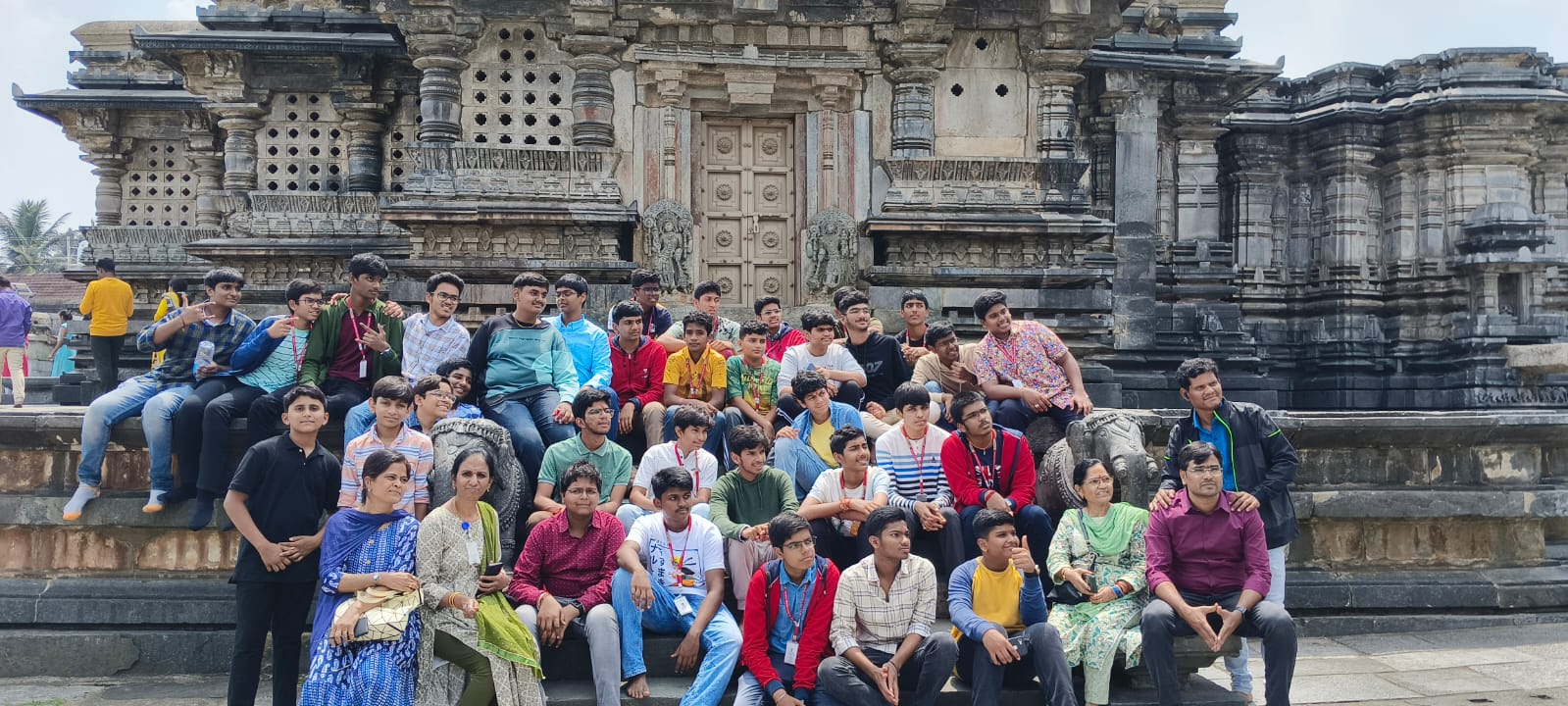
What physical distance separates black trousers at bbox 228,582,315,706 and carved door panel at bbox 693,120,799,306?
21.7 feet

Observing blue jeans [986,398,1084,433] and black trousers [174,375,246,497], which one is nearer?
black trousers [174,375,246,497]

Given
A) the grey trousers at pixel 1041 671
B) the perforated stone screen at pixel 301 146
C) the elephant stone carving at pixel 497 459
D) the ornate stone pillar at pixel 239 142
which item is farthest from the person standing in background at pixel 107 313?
the grey trousers at pixel 1041 671

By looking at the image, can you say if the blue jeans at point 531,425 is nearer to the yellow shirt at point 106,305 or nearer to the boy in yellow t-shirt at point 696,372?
the boy in yellow t-shirt at point 696,372

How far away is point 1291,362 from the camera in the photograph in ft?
64.4

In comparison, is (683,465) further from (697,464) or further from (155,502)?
(155,502)

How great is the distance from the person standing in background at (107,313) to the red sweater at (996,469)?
9.79 m

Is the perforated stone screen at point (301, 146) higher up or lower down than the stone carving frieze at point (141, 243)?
higher up

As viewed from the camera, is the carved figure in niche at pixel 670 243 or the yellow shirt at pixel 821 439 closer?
the yellow shirt at pixel 821 439

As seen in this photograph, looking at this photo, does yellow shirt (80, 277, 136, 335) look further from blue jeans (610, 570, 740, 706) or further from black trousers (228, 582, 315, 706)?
blue jeans (610, 570, 740, 706)

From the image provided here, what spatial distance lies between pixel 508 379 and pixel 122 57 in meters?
14.4

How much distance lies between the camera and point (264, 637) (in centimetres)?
559

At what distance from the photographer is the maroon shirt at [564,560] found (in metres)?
5.70

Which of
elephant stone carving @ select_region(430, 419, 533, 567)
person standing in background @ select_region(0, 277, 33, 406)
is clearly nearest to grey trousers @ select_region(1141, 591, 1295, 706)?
elephant stone carving @ select_region(430, 419, 533, 567)

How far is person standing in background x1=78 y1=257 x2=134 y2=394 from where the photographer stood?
11.9 metres
